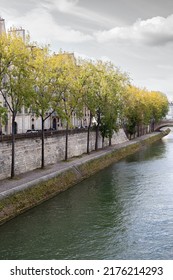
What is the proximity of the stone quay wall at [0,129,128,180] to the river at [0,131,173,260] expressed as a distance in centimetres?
604

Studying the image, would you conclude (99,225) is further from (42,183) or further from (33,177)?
(33,177)

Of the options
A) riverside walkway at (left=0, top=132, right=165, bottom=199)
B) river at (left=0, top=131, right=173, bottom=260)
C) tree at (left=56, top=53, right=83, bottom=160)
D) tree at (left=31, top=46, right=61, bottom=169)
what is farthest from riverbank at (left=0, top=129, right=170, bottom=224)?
tree at (left=31, top=46, right=61, bottom=169)

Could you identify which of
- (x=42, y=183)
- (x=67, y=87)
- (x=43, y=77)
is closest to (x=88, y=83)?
(x=67, y=87)

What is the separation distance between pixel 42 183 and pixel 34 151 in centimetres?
954

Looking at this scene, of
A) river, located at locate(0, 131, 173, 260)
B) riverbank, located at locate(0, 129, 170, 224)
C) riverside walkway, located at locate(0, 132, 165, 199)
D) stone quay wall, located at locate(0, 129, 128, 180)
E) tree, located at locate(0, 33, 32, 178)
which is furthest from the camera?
stone quay wall, located at locate(0, 129, 128, 180)

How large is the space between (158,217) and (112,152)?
31600mm

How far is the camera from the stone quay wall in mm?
38562

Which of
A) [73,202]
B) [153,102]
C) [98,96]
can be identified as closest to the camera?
[73,202]

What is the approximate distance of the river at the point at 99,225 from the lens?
74.9 feet

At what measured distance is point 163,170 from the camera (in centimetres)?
4994

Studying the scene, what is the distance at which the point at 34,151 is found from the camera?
1758 inches

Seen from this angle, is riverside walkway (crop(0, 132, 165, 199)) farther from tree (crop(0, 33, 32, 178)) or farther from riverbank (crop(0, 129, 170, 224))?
tree (crop(0, 33, 32, 178))

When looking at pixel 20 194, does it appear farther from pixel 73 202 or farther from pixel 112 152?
pixel 112 152
